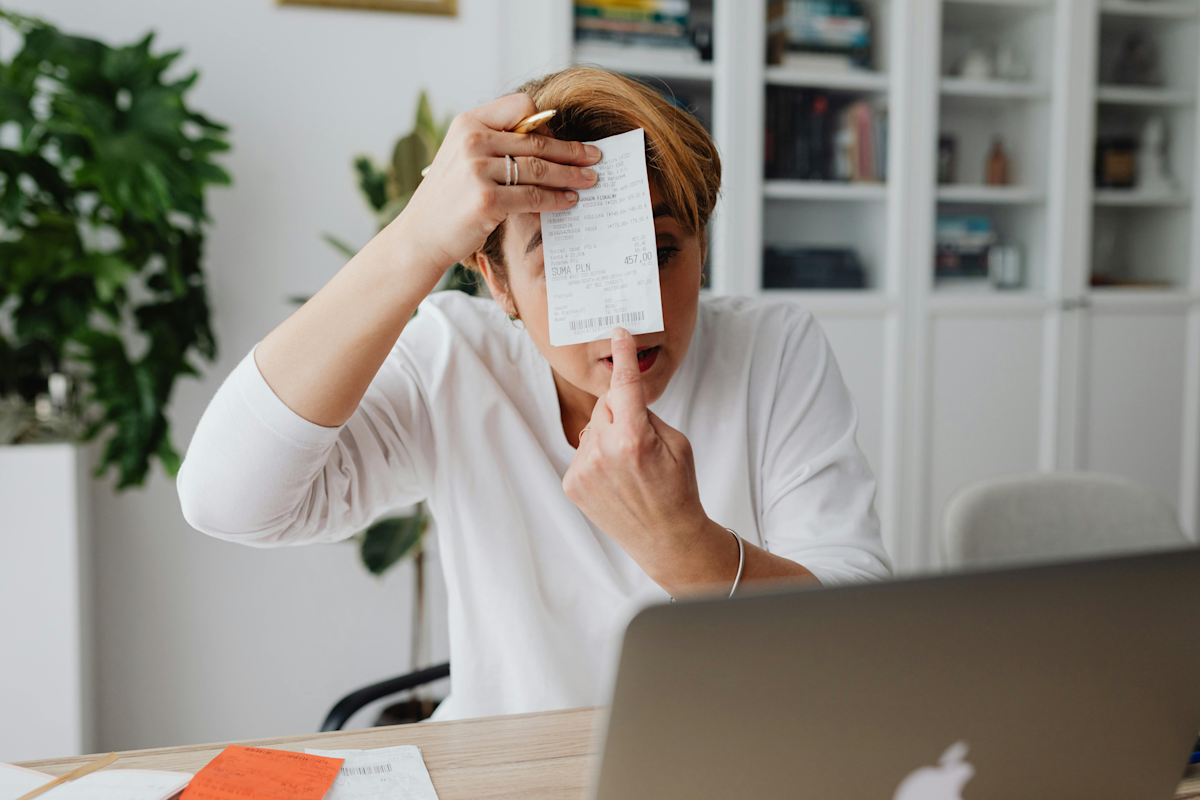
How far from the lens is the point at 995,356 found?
2490 millimetres

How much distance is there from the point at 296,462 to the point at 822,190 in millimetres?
1939

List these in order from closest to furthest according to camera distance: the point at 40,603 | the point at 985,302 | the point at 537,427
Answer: the point at 537,427, the point at 40,603, the point at 985,302

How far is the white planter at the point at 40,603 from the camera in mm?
1771

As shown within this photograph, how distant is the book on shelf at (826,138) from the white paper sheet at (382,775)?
199 centimetres

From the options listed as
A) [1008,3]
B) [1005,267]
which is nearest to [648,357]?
[1005,267]

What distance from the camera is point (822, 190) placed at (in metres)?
2.40

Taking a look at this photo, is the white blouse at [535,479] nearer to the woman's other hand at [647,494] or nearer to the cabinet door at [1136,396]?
the woman's other hand at [647,494]

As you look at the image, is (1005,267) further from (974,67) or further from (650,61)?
(650,61)

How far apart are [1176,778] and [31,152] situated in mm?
2081

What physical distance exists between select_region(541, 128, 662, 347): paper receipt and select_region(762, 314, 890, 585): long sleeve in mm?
308

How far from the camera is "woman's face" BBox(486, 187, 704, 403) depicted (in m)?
0.88

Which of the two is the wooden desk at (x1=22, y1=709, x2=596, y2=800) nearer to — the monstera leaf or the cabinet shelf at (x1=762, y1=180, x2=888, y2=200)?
the monstera leaf

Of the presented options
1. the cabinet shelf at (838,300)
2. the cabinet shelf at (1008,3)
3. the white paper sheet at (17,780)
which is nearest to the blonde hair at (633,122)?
the white paper sheet at (17,780)

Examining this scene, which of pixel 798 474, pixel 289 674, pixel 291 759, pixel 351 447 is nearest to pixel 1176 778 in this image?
pixel 798 474
